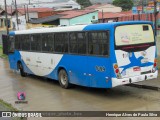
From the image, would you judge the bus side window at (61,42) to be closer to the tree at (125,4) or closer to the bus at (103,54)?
the bus at (103,54)

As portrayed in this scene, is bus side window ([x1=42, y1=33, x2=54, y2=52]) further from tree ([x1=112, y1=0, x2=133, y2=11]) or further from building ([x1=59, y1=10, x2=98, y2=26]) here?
tree ([x1=112, y1=0, x2=133, y2=11])

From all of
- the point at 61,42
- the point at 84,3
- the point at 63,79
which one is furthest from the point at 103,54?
the point at 84,3


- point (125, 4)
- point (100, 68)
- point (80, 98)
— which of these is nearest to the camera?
point (100, 68)

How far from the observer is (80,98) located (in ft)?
40.9

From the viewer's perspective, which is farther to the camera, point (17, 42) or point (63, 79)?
point (17, 42)

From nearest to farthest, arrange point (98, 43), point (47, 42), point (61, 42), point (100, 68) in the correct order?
point (100, 68) → point (98, 43) → point (61, 42) → point (47, 42)

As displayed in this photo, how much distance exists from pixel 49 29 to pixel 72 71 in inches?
103

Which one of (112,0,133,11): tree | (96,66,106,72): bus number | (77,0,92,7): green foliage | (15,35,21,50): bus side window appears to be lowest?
(96,66,106,72): bus number

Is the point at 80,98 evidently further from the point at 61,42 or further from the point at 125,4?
the point at 125,4

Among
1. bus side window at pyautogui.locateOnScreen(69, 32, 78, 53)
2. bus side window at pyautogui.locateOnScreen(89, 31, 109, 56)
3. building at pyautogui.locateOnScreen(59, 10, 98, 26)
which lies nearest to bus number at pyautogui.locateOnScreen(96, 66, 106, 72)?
bus side window at pyautogui.locateOnScreen(89, 31, 109, 56)

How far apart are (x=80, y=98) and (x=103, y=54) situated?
1894 mm

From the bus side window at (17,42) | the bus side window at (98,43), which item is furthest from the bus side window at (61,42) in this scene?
the bus side window at (17,42)

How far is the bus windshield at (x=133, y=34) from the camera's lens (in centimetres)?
1141

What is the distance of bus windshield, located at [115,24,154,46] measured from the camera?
11406 mm
